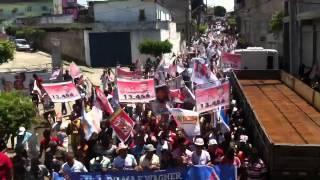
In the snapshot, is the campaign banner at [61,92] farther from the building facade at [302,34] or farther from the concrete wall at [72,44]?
the concrete wall at [72,44]

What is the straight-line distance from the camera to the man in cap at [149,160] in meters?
11.1

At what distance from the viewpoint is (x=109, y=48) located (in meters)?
56.5

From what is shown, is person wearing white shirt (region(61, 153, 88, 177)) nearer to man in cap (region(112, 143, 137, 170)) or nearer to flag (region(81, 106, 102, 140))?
man in cap (region(112, 143, 137, 170))

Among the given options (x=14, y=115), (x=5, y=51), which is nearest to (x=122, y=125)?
(x=14, y=115)

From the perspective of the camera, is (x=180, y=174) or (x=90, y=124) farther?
(x=90, y=124)

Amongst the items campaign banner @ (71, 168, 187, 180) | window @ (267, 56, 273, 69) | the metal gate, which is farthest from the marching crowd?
the metal gate

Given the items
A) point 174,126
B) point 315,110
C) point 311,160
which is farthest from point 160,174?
point 315,110

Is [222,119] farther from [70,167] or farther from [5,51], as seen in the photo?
[5,51]

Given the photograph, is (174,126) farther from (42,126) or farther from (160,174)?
(42,126)

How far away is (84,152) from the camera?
Answer: 12492 mm

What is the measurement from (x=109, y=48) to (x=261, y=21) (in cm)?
1965

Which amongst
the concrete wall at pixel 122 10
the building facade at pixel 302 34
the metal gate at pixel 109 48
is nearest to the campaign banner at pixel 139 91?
the building facade at pixel 302 34

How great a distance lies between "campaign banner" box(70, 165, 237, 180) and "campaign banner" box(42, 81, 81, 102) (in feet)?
24.1

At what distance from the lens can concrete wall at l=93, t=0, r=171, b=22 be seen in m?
61.7
